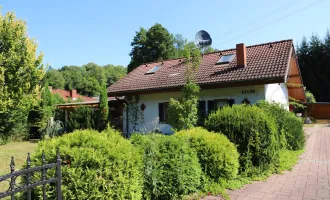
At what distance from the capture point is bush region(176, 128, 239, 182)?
5.57 m

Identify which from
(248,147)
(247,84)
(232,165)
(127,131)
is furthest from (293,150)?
(127,131)

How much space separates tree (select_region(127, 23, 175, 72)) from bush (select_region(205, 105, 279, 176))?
30.8 metres

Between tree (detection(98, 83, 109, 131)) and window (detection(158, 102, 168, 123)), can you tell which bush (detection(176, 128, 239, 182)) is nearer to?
window (detection(158, 102, 168, 123))

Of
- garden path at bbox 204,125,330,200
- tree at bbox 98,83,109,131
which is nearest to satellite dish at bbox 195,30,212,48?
tree at bbox 98,83,109,131

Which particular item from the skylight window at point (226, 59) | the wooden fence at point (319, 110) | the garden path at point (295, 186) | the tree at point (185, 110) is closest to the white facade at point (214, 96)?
the tree at point (185, 110)

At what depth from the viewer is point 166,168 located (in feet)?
15.3

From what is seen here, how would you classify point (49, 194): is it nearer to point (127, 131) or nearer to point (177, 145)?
point (177, 145)

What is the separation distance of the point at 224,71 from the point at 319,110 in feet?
58.2

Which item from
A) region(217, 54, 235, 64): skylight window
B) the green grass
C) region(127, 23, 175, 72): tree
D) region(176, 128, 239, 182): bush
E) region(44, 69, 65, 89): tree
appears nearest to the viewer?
region(176, 128, 239, 182): bush

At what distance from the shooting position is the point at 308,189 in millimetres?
5504

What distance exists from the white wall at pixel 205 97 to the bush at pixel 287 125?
93.7 inches

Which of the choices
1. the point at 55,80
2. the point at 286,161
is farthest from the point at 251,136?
the point at 55,80

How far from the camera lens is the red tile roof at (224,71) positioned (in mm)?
12117

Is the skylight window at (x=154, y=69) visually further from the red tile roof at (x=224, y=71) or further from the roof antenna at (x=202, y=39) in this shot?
the roof antenna at (x=202, y=39)
